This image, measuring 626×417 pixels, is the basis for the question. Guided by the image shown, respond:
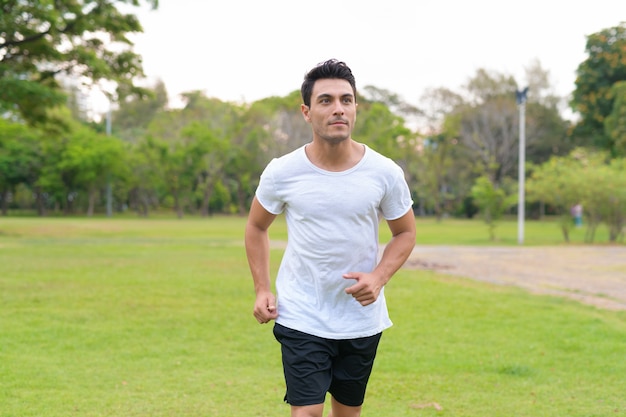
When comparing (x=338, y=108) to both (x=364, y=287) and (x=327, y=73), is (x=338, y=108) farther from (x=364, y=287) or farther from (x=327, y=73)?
(x=364, y=287)

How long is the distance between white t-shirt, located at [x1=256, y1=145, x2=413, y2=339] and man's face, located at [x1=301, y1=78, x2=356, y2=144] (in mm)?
184

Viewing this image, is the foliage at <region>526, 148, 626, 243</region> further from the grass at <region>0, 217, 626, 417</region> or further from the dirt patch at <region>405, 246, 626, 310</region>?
the grass at <region>0, 217, 626, 417</region>

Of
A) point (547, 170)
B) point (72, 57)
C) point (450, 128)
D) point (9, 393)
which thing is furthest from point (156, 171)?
point (9, 393)

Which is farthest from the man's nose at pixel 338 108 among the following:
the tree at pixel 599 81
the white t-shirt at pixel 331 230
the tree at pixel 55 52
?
the tree at pixel 599 81

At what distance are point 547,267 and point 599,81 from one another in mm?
28639

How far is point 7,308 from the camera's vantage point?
9.40 m

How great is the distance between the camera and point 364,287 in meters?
3.09

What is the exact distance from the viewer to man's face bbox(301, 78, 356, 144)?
10.4 feet

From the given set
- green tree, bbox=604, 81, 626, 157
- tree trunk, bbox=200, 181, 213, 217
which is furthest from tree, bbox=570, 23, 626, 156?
tree trunk, bbox=200, 181, 213, 217

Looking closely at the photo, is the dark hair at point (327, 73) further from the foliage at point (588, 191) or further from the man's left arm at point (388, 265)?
the foliage at point (588, 191)

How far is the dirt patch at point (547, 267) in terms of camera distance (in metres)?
12.3

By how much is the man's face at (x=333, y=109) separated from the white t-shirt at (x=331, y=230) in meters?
0.18

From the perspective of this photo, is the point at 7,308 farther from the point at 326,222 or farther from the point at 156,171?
the point at 156,171

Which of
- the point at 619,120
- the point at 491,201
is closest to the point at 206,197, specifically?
the point at 491,201
